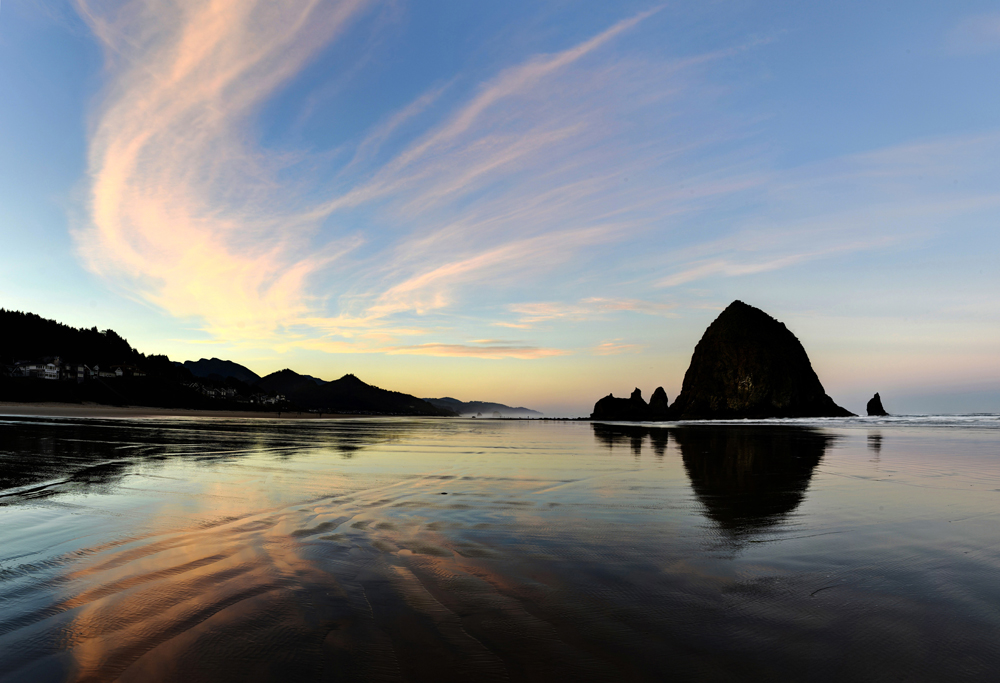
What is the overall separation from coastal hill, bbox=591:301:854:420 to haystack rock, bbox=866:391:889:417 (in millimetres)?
5018

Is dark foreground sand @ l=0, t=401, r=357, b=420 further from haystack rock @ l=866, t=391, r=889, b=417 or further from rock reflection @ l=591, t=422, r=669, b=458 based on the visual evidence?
haystack rock @ l=866, t=391, r=889, b=417

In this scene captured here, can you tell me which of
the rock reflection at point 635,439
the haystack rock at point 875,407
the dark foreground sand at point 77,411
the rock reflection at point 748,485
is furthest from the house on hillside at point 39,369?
the haystack rock at point 875,407

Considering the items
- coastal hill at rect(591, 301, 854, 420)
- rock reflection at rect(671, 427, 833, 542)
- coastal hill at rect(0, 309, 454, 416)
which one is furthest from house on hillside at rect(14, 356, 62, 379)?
coastal hill at rect(591, 301, 854, 420)

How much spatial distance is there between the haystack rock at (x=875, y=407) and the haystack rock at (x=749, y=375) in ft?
16.5

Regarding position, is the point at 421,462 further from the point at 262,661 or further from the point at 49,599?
the point at 262,661

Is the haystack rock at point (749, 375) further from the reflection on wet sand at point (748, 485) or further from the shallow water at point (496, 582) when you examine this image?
the shallow water at point (496, 582)

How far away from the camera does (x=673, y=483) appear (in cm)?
1072

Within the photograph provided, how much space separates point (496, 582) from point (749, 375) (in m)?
101

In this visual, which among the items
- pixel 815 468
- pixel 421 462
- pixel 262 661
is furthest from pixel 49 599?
pixel 815 468

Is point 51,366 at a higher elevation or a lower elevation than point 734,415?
higher

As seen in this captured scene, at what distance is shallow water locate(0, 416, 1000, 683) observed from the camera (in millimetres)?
2889

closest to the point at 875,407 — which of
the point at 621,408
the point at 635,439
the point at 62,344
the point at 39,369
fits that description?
the point at 621,408

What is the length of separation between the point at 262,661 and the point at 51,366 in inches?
5629

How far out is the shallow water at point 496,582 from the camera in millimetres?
2889
